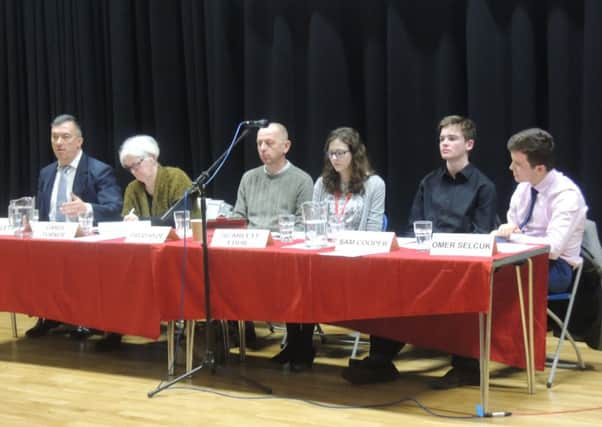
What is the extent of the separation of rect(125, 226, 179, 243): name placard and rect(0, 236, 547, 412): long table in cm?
6

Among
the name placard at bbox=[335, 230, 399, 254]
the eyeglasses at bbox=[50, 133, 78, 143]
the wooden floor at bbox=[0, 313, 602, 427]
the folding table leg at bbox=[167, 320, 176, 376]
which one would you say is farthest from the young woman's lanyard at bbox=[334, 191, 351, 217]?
the eyeglasses at bbox=[50, 133, 78, 143]

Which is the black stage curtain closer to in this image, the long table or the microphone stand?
the long table

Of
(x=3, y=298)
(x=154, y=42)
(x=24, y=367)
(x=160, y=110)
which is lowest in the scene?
(x=24, y=367)

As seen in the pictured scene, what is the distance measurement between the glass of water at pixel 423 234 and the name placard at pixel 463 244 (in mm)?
186

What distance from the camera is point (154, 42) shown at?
5.90 m

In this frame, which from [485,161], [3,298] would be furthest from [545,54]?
[3,298]

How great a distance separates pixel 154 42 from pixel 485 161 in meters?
2.67

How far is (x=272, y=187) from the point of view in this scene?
171 inches

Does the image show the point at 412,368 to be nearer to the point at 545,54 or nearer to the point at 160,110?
the point at 545,54

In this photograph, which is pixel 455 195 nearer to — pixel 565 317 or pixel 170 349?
pixel 565 317

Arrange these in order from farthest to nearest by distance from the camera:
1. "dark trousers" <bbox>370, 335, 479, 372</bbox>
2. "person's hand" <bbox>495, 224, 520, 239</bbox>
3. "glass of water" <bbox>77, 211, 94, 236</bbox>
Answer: "glass of water" <bbox>77, 211, 94, 236</bbox>, "dark trousers" <bbox>370, 335, 479, 372</bbox>, "person's hand" <bbox>495, 224, 520, 239</bbox>

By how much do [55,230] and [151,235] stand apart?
621 millimetres

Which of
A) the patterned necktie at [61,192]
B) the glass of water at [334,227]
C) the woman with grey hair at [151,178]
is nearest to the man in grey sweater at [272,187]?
the woman with grey hair at [151,178]

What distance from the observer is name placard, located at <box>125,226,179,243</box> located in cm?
356
